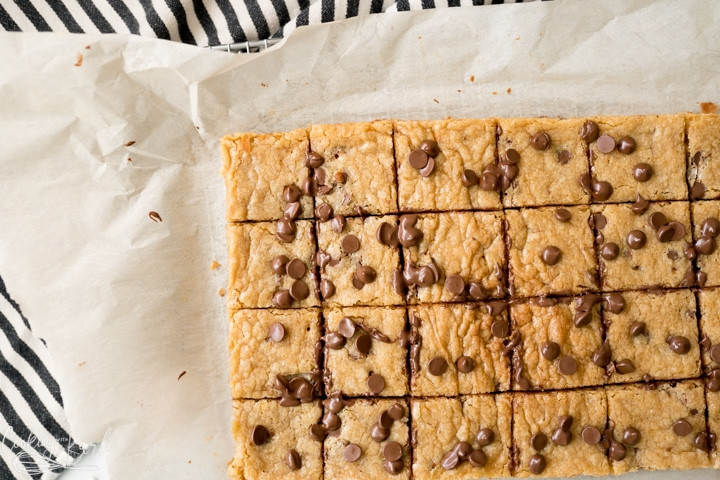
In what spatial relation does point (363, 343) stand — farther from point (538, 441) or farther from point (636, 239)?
point (636, 239)

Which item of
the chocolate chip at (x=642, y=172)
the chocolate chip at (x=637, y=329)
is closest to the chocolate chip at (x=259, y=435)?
the chocolate chip at (x=637, y=329)

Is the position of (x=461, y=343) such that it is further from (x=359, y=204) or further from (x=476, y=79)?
(x=476, y=79)

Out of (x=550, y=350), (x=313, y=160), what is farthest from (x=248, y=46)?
(x=550, y=350)

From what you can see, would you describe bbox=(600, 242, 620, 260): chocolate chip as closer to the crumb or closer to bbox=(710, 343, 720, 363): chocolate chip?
bbox=(710, 343, 720, 363): chocolate chip

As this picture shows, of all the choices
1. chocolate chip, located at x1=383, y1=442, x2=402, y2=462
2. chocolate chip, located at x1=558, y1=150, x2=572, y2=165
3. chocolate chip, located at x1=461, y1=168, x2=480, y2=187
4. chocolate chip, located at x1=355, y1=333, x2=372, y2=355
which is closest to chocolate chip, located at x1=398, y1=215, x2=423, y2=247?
chocolate chip, located at x1=461, y1=168, x2=480, y2=187

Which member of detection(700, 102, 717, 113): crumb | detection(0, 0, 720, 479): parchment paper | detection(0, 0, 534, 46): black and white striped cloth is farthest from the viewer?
detection(0, 0, 534, 46): black and white striped cloth
